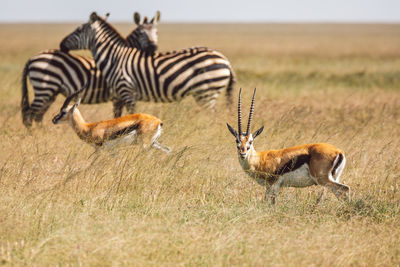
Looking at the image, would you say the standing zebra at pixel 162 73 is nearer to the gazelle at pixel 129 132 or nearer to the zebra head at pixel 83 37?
the zebra head at pixel 83 37

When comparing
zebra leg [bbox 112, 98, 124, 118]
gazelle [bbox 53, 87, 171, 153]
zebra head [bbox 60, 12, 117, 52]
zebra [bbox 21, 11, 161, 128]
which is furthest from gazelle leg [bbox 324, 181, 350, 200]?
zebra head [bbox 60, 12, 117, 52]

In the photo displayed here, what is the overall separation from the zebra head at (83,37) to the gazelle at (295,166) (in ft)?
17.5

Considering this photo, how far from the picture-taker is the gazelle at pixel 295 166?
5.20m

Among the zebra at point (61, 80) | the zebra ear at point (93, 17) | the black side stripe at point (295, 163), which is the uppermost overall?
the zebra ear at point (93, 17)

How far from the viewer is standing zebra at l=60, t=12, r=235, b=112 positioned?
9.59m

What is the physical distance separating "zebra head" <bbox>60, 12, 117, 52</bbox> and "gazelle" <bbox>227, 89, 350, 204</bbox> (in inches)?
210

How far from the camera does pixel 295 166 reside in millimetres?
5359

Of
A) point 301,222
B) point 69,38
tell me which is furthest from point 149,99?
point 301,222

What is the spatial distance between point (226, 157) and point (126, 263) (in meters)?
3.00

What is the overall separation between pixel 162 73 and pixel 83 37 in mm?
1702

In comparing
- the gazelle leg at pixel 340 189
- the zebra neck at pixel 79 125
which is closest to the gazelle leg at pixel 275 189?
the gazelle leg at pixel 340 189

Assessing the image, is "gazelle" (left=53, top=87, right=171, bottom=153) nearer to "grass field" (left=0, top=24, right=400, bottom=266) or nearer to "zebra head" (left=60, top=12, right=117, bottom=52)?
"grass field" (left=0, top=24, right=400, bottom=266)

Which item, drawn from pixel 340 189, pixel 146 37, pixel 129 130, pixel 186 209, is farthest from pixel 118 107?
pixel 340 189

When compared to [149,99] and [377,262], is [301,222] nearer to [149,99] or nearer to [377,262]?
[377,262]
